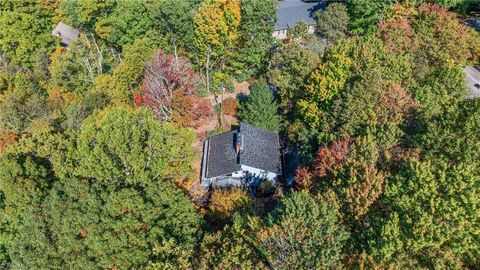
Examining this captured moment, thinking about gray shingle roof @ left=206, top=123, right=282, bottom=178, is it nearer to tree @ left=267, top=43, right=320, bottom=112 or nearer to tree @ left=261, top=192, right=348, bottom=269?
tree @ left=267, top=43, right=320, bottom=112

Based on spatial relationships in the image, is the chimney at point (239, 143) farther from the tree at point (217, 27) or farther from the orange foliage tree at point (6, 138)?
the orange foliage tree at point (6, 138)

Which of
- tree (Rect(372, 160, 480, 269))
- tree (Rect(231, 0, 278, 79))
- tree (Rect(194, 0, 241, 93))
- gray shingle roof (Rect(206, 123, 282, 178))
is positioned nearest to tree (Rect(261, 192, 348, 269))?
tree (Rect(372, 160, 480, 269))

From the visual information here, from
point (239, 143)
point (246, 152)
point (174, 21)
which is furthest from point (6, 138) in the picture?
point (246, 152)

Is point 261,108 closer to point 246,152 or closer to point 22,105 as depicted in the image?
point 246,152

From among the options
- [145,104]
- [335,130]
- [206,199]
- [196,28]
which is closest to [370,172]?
[335,130]

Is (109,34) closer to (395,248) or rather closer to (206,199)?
(206,199)

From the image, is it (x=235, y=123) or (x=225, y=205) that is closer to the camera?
(x=225, y=205)
